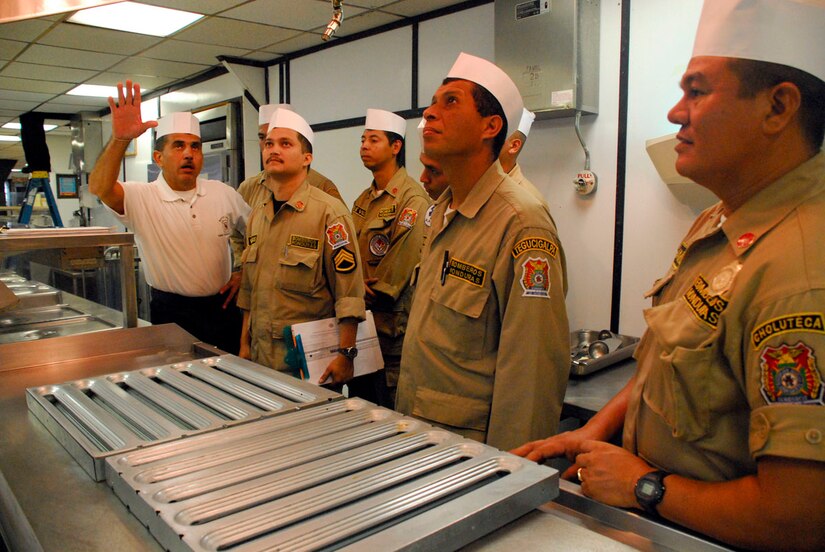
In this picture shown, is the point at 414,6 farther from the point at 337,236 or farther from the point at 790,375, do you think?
the point at 790,375

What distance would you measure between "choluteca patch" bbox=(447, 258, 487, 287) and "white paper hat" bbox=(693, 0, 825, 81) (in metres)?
0.77

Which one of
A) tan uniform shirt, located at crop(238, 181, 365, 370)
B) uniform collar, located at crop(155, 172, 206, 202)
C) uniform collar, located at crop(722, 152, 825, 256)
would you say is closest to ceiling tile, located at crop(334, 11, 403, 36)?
uniform collar, located at crop(155, 172, 206, 202)

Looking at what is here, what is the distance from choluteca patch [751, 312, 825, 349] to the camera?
72 centimetres

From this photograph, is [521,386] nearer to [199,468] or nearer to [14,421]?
[199,468]

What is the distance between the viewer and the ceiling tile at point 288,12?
3.64 m

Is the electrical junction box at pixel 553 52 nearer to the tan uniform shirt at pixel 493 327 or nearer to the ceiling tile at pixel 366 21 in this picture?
the ceiling tile at pixel 366 21

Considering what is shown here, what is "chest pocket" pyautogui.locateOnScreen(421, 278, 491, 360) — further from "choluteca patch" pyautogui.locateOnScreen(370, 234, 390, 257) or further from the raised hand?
"choluteca patch" pyautogui.locateOnScreen(370, 234, 390, 257)

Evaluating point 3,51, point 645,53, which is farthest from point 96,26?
point 645,53

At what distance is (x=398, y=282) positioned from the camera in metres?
3.07

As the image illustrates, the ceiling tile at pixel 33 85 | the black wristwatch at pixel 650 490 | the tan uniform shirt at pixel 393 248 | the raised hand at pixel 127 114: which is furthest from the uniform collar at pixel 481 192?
the ceiling tile at pixel 33 85

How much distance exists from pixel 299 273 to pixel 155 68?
14.0 ft

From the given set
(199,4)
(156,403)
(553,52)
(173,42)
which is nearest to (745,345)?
(156,403)

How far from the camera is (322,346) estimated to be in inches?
88.2

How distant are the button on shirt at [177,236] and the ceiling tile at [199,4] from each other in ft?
4.65
